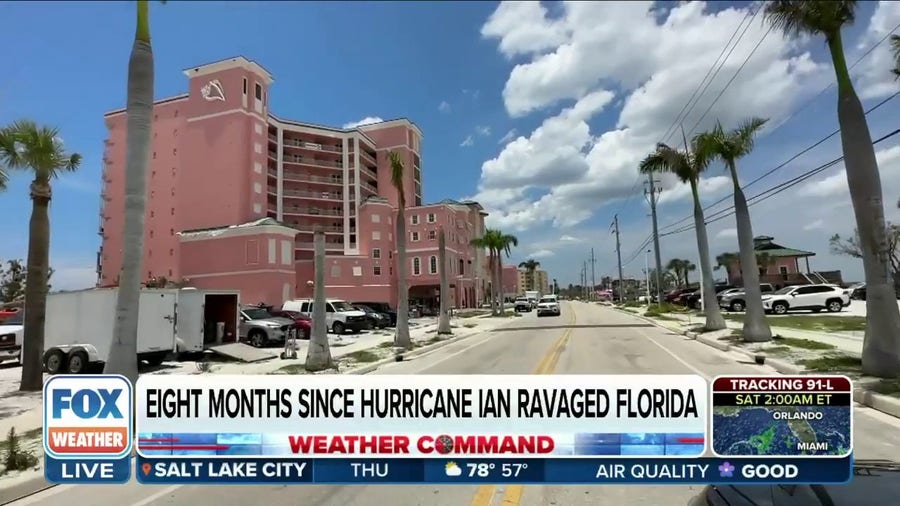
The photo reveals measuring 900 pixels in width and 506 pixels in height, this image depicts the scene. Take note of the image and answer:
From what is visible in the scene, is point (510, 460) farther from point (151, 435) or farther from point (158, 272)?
point (158, 272)

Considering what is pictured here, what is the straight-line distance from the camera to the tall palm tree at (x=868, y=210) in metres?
10.3

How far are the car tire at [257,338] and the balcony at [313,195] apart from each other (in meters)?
51.4

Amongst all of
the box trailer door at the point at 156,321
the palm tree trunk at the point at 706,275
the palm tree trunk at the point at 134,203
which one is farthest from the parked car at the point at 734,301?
the palm tree trunk at the point at 134,203

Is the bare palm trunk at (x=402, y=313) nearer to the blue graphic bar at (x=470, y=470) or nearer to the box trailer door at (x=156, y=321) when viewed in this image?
the box trailer door at (x=156, y=321)

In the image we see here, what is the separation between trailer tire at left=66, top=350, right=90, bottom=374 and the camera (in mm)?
13789

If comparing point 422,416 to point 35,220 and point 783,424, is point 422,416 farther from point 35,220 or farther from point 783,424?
point 35,220

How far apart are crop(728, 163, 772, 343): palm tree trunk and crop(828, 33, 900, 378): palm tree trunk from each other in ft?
24.3

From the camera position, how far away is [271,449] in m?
3.28

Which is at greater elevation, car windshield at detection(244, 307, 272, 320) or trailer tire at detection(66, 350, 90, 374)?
car windshield at detection(244, 307, 272, 320)

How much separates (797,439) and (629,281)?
433 feet

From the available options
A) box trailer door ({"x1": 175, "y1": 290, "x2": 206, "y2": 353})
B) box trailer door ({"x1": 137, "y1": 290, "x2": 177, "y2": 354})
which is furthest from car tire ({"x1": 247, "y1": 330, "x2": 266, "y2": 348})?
box trailer door ({"x1": 137, "y1": 290, "x2": 177, "y2": 354})

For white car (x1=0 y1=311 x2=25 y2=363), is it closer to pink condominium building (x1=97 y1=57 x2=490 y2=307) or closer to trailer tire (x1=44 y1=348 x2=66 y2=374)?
trailer tire (x1=44 y1=348 x2=66 y2=374)

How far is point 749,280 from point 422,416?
18.6 meters

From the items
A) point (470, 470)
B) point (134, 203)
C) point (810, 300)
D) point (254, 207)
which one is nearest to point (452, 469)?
point (470, 470)
